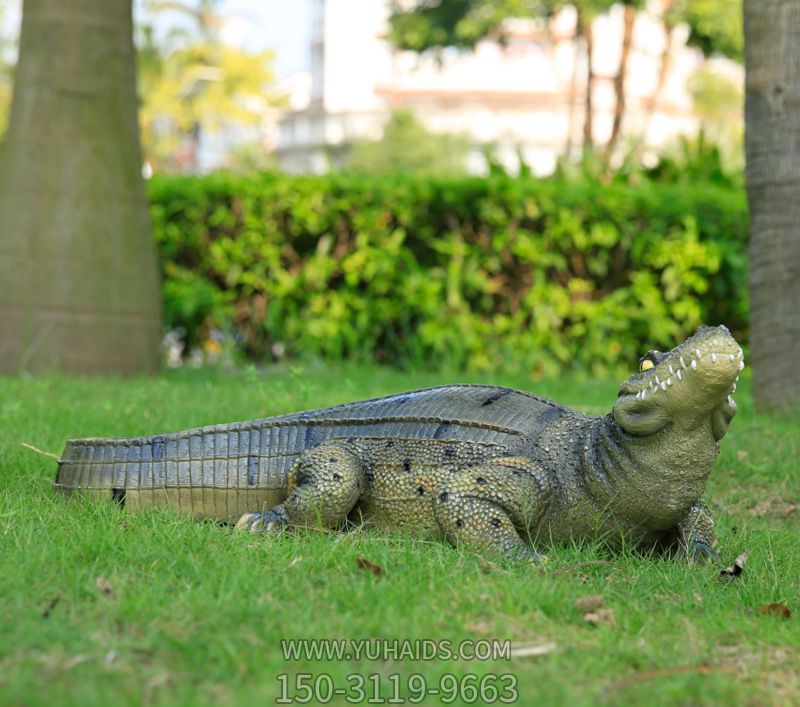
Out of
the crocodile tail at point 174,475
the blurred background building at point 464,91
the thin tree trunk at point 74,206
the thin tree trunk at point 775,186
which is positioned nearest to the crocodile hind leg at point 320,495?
the crocodile tail at point 174,475

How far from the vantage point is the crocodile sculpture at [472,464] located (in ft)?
13.3

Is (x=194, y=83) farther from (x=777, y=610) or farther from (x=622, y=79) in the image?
(x=777, y=610)

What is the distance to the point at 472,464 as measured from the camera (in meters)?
4.45

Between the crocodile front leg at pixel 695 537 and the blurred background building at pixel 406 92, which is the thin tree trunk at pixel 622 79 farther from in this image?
the crocodile front leg at pixel 695 537

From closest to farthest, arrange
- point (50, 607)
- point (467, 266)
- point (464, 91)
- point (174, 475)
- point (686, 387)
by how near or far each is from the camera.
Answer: point (50, 607)
point (686, 387)
point (174, 475)
point (467, 266)
point (464, 91)

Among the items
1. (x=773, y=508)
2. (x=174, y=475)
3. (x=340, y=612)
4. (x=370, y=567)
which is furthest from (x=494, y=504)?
(x=773, y=508)

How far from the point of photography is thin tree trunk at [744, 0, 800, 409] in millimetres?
7289

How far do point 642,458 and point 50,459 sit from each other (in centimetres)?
297

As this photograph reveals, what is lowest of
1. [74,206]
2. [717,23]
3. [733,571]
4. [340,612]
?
[733,571]

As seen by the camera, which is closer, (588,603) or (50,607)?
(50,607)

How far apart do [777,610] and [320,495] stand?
5.83 ft

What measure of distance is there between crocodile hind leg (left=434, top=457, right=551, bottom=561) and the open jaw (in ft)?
1.40

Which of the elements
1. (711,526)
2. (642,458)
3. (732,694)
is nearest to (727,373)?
(642,458)

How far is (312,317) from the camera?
10492 mm
